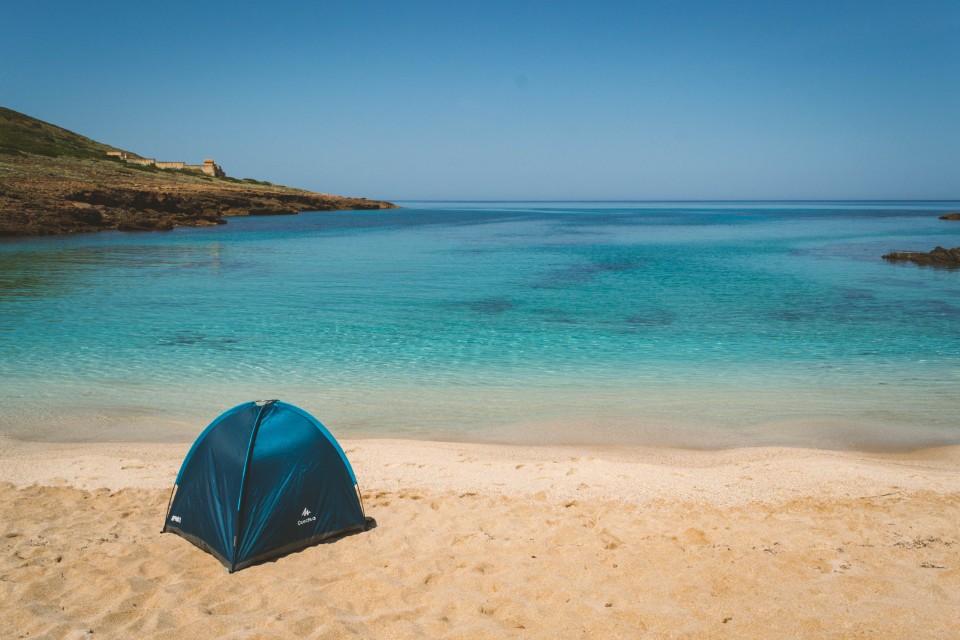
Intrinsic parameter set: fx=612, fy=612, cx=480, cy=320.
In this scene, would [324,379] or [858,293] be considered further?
[858,293]

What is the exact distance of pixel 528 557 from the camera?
22.2 feet

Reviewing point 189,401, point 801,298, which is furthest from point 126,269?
point 801,298

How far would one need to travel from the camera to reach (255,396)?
13289mm

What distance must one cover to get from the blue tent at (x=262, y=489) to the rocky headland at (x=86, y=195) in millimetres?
58548

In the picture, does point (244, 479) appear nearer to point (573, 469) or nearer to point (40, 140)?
point (573, 469)

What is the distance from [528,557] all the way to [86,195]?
242 feet

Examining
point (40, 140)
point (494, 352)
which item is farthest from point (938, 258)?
point (40, 140)

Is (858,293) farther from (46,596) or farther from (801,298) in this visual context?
(46,596)

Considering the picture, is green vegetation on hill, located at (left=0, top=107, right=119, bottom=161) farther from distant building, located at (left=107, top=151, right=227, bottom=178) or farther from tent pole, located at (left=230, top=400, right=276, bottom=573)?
tent pole, located at (left=230, top=400, right=276, bottom=573)

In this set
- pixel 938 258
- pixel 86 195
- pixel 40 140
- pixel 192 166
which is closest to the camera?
pixel 938 258

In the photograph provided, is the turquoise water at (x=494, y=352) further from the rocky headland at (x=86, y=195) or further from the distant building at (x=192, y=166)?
the distant building at (x=192, y=166)

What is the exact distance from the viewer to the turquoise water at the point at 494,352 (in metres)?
11.9

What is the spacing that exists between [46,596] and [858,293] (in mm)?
31467

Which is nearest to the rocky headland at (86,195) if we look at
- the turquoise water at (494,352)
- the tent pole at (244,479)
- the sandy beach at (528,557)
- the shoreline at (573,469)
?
the turquoise water at (494,352)
